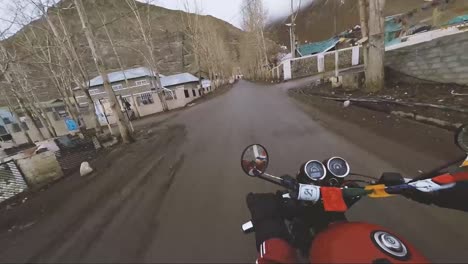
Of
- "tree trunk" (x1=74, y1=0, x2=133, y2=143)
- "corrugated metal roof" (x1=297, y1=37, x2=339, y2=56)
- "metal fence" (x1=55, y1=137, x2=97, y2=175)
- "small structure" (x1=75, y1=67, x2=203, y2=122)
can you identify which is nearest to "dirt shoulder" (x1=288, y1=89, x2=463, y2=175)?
"tree trunk" (x1=74, y1=0, x2=133, y2=143)

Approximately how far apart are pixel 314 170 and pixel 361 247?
0.73 m

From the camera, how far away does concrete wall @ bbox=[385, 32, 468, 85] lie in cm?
712

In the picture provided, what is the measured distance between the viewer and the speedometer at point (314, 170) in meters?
1.93

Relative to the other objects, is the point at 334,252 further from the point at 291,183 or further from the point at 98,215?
→ the point at 98,215

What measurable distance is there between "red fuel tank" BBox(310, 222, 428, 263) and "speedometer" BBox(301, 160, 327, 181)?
16.8 inches

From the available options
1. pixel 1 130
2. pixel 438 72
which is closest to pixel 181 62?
pixel 1 130

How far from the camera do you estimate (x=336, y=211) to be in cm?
162

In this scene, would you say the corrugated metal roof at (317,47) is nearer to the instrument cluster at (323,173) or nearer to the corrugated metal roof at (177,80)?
the corrugated metal roof at (177,80)

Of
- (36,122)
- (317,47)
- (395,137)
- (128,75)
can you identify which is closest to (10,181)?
(395,137)

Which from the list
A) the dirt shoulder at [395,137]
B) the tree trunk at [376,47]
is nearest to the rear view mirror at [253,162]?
the dirt shoulder at [395,137]

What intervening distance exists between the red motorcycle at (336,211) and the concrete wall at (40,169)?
8474mm

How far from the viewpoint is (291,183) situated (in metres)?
1.78

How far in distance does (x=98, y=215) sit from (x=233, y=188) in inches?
112

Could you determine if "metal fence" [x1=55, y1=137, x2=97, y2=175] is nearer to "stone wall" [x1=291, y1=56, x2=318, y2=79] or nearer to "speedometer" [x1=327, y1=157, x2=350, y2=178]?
"speedometer" [x1=327, y1=157, x2=350, y2=178]
